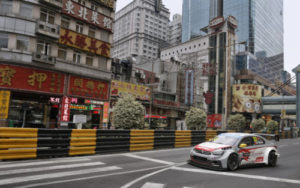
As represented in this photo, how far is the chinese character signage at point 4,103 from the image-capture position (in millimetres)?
19062

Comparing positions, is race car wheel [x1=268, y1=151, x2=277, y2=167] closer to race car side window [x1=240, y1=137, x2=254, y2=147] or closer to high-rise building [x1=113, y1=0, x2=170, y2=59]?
race car side window [x1=240, y1=137, x2=254, y2=147]

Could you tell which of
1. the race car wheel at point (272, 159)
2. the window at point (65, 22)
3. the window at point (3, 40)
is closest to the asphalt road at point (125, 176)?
the race car wheel at point (272, 159)

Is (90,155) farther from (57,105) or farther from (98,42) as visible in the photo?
Answer: (98,42)

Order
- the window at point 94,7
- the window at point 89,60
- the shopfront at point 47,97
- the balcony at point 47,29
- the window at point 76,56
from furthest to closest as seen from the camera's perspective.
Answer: the window at point 94,7 < the window at point 89,60 < the window at point 76,56 < the balcony at point 47,29 < the shopfront at point 47,97

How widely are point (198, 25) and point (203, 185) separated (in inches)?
5918

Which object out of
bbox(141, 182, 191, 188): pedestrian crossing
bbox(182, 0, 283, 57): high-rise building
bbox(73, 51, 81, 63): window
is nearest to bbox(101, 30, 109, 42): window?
bbox(73, 51, 81, 63): window

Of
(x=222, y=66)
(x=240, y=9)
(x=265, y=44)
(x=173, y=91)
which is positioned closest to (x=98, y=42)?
(x=173, y=91)

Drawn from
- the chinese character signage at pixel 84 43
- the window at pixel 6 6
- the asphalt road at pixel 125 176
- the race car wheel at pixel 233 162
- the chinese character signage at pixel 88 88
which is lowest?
the asphalt road at pixel 125 176

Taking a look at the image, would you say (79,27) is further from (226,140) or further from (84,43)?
(226,140)

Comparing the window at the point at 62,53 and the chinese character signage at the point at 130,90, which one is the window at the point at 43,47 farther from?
the chinese character signage at the point at 130,90

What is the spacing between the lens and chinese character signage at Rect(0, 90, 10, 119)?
62.5 ft

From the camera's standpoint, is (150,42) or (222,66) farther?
(150,42)

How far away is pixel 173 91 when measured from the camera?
53.5m

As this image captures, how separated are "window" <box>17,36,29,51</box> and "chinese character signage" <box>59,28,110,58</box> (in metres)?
3.31
